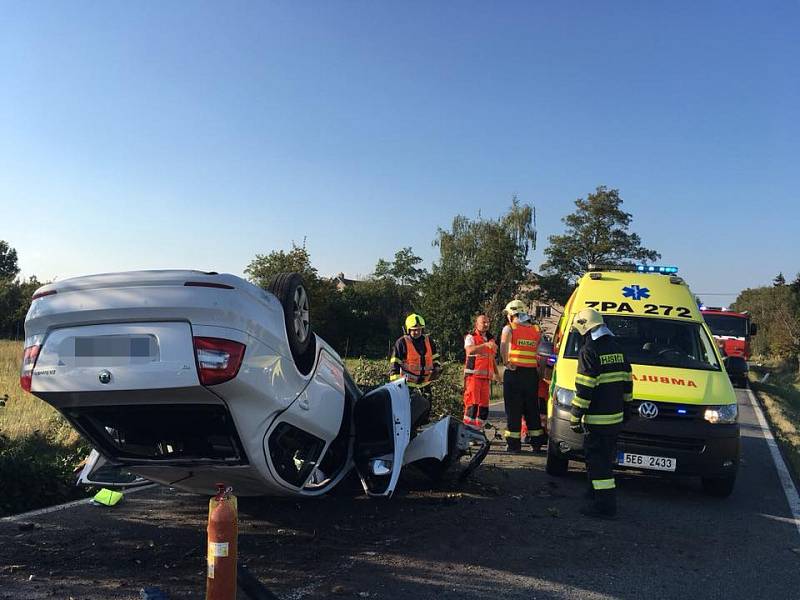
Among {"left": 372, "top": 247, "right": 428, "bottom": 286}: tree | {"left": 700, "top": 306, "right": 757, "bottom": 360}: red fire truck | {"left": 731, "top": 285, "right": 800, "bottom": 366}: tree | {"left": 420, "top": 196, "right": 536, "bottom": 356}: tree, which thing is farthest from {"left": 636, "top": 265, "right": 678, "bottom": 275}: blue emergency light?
{"left": 372, "top": 247, "right": 428, "bottom": 286}: tree

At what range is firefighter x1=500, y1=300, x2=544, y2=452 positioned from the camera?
8.81 metres

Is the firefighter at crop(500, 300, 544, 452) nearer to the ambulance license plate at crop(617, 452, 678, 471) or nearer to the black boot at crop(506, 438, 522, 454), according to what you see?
the black boot at crop(506, 438, 522, 454)

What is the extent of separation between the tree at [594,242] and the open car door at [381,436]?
43285 millimetres

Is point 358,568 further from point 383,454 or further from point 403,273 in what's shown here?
point 403,273

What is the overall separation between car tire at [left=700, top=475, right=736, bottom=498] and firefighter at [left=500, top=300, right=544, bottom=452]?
2365 millimetres

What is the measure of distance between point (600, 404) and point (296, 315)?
3.21 metres

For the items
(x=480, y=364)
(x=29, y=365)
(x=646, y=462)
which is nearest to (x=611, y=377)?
(x=646, y=462)

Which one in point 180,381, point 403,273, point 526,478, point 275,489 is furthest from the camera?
point 403,273

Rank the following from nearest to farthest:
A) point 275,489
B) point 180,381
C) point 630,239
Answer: point 180,381 → point 275,489 → point 630,239

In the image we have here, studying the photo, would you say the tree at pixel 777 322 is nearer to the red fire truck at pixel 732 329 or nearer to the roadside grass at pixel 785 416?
the roadside grass at pixel 785 416

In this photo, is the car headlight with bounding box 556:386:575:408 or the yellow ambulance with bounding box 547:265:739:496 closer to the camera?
the yellow ambulance with bounding box 547:265:739:496

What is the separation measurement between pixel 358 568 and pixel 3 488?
11.4ft

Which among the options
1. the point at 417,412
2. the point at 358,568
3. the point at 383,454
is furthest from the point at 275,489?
the point at 417,412

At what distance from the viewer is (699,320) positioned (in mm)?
7863
